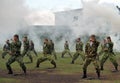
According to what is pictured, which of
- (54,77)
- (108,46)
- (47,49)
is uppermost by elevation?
(108,46)

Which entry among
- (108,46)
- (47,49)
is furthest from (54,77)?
(108,46)

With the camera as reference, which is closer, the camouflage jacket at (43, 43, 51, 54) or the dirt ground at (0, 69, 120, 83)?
the dirt ground at (0, 69, 120, 83)

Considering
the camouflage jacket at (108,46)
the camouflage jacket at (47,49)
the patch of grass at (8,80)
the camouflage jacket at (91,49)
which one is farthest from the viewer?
the camouflage jacket at (47,49)

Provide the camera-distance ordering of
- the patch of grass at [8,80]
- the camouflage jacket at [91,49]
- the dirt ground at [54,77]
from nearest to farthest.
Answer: the patch of grass at [8,80]
the dirt ground at [54,77]
the camouflage jacket at [91,49]

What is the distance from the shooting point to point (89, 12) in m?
30.5

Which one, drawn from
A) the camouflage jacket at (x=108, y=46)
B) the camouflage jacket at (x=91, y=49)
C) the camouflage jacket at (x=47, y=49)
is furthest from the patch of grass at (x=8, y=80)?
the camouflage jacket at (x=108, y=46)

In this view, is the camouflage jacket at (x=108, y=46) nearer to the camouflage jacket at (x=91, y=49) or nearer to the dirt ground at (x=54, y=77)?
the dirt ground at (x=54, y=77)

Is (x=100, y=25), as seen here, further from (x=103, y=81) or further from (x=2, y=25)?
(x=103, y=81)

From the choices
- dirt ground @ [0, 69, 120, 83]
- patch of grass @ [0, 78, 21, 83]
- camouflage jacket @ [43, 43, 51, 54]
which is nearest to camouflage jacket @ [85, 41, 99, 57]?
dirt ground @ [0, 69, 120, 83]

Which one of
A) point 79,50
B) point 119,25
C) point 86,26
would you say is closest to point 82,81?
point 79,50

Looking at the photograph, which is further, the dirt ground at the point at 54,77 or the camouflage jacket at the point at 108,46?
the camouflage jacket at the point at 108,46

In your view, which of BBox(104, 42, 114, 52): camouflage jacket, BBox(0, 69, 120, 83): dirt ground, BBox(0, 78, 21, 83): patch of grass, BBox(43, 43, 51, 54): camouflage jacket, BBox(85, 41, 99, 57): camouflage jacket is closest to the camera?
BBox(0, 78, 21, 83): patch of grass

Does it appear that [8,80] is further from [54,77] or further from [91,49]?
[91,49]

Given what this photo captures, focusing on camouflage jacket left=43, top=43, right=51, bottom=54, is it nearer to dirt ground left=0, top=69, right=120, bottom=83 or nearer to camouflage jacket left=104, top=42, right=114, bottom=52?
dirt ground left=0, top=69, right=120, bottom=83
